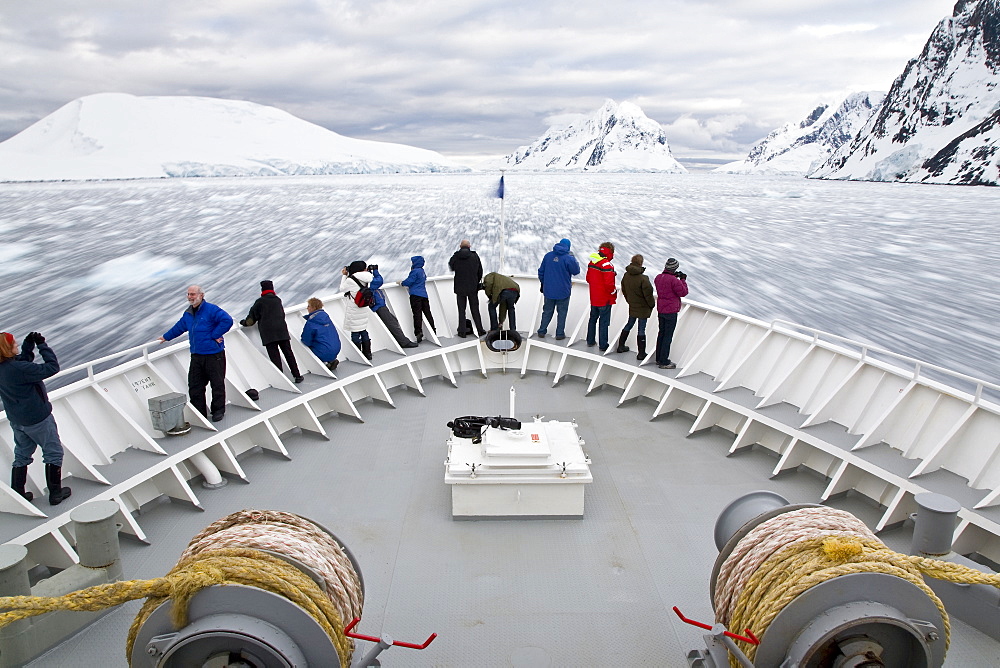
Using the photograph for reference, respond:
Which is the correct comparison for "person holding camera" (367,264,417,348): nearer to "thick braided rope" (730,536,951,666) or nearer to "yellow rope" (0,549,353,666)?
"yellow rope" (0,549,353,666)

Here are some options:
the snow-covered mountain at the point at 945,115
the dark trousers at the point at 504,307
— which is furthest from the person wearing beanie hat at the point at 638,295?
the snow-covered mountain at the point at 945,115

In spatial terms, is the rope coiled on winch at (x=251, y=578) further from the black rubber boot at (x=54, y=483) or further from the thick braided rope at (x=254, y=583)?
the black rubber boot at (x=54, y=483)

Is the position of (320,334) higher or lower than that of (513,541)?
higher

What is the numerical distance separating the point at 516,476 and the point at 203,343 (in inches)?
104

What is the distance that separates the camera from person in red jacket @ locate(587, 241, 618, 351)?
643 centimetres

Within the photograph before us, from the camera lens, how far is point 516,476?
401cm

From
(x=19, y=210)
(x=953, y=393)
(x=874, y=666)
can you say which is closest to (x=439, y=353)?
(x=953, y=393)

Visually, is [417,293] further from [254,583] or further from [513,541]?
[254,583]

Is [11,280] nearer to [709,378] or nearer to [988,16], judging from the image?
[709,378]

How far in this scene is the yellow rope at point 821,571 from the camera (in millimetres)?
1757

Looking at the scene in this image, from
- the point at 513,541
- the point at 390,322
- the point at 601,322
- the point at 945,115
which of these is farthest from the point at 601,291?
the point at 945,115

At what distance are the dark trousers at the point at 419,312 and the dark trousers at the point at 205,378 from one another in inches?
99.2

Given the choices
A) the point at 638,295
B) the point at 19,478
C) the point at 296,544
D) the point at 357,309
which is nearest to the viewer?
the point at 296,544

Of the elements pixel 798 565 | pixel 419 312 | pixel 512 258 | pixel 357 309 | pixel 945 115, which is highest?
pixel 945 115
